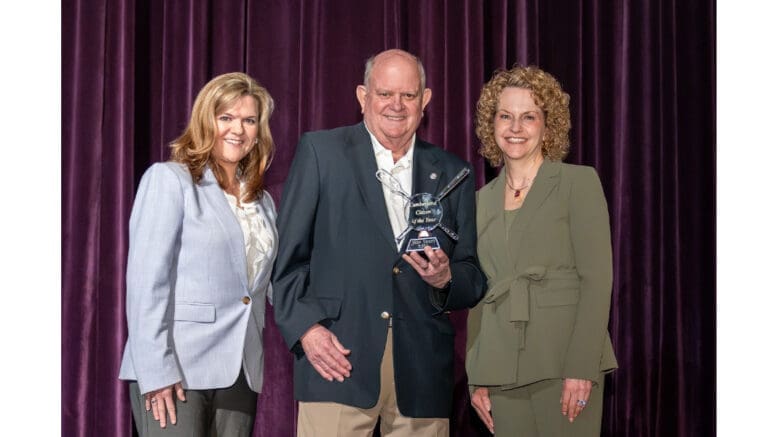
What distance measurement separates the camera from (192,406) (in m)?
2.44

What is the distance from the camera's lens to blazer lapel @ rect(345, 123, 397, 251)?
2500 millimetres

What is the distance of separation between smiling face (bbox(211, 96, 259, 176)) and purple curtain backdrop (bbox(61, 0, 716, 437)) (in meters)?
0.83

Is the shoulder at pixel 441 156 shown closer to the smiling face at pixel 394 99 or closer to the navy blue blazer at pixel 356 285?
the smiling face at pixel 394 99

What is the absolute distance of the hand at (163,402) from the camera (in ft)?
7.81

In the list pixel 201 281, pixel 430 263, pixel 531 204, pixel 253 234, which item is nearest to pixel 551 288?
pixel 531 204

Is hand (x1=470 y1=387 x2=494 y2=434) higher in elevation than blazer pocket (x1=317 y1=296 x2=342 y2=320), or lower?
lower

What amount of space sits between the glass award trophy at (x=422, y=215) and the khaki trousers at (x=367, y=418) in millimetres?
312

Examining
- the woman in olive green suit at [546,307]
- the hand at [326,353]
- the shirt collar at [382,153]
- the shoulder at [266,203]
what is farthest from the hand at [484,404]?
the shoulder at [266,203]

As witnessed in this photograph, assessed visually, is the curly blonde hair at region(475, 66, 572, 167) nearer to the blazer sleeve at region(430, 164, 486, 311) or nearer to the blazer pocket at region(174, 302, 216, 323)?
the blazer sleeve at region(430, 164, 486, 311)

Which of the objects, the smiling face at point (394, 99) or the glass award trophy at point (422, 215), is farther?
the smiling face at point (394, 99)

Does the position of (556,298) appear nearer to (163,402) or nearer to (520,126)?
(520,126)

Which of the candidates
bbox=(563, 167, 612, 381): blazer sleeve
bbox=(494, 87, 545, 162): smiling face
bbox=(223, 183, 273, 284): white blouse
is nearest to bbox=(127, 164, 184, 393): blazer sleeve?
bbox=(223, 183, 273, 284): white blouse

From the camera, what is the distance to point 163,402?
2.39 m

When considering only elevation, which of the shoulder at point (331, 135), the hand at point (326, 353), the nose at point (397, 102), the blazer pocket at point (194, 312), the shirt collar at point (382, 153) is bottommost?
the hand at point (326, 353)
